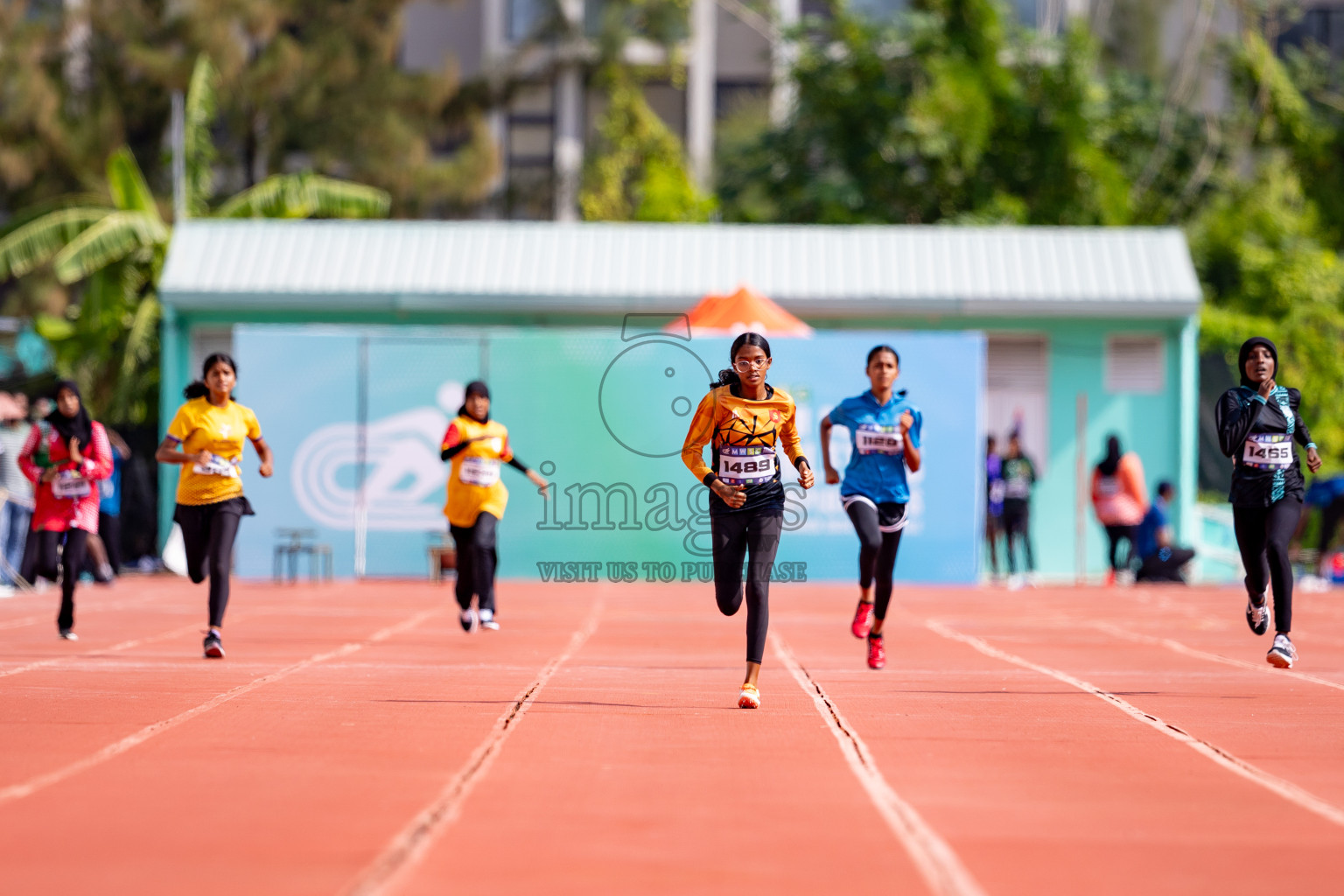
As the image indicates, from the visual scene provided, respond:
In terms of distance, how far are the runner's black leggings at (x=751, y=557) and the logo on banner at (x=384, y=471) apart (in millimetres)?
11049

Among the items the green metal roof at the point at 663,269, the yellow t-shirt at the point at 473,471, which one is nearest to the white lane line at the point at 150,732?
Answer: the yellow t-shirt at the point at 473,471

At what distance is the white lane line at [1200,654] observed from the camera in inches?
418

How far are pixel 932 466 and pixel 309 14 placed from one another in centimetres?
2825

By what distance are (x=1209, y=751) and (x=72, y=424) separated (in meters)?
8.47

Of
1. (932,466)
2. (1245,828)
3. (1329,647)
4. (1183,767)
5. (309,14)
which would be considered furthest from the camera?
(309,14)

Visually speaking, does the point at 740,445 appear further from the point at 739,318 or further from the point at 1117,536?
the point at 1117,536

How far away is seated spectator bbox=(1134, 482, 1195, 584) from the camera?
21.0m

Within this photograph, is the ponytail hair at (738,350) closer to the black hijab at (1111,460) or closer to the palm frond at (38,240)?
the black hijab at (1111,460)

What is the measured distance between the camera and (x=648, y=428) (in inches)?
778

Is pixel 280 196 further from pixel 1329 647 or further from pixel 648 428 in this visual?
pixel 1329 647

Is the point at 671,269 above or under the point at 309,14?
under

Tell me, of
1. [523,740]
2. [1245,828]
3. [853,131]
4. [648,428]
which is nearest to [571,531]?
[648,428]

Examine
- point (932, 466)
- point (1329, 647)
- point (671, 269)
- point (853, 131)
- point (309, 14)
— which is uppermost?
point (309, 14)

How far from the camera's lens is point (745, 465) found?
29.2 feet
